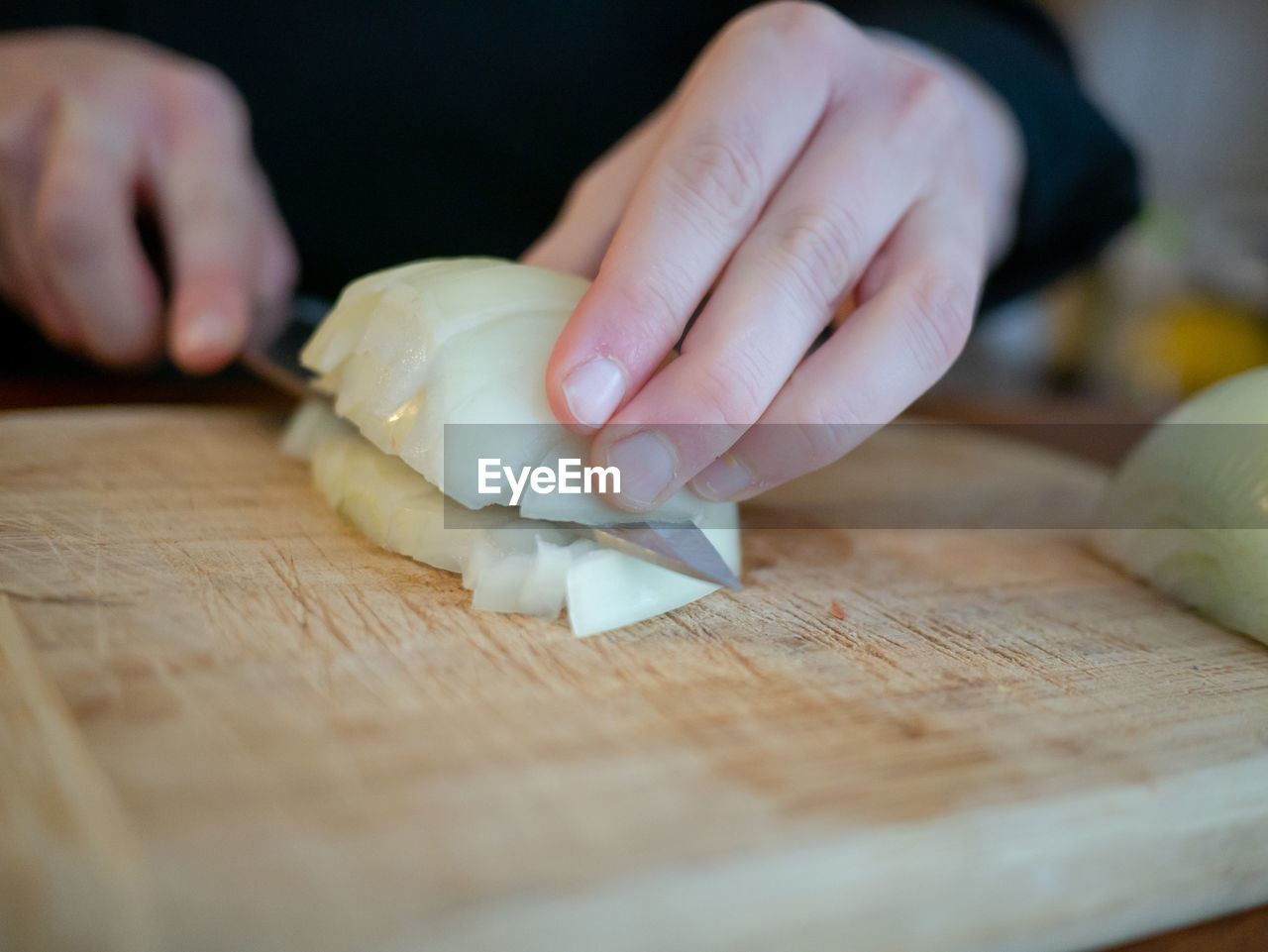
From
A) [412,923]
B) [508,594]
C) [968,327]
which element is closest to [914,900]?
[412,923]

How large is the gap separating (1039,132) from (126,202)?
174 cm

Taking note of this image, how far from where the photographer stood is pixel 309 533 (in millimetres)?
1122

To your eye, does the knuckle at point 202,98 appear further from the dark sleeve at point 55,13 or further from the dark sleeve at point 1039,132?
the dark sleeve at point 1039,132

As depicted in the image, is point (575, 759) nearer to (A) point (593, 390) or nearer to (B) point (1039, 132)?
(A) point (593, 390)

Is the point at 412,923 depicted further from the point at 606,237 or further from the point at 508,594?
the point at 606,237

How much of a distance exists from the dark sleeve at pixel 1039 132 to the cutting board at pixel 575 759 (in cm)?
117

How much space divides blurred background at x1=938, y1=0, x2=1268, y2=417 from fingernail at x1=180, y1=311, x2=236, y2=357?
2239mm

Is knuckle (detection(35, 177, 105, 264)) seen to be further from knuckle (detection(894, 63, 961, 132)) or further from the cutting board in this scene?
knuckle (detection(894, 63, 961, 132))

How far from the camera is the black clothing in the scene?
6.87 ft

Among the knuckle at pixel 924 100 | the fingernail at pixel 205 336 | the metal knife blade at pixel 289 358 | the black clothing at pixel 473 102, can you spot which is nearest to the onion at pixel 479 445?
the metal knife blade at pixel 289 358

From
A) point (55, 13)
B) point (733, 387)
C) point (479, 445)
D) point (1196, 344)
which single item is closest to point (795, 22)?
point (733, 387)

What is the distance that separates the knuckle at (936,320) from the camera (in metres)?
1.10

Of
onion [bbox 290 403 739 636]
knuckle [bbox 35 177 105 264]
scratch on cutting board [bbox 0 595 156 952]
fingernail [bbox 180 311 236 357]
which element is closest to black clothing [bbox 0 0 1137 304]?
knuckle [bbox 35 177 105 264]

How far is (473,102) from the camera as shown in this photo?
229 cm
